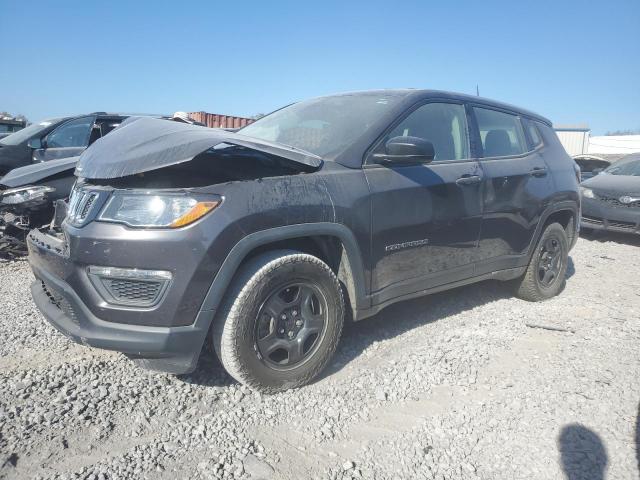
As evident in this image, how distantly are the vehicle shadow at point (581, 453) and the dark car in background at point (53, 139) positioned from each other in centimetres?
725

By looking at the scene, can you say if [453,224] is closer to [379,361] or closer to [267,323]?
[379,361]

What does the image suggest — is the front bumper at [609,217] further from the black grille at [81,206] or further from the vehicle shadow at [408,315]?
the black grille at [81,206]

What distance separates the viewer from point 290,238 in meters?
2.57

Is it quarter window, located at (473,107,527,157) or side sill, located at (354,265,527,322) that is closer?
side sill, located at (354,265,527,322)

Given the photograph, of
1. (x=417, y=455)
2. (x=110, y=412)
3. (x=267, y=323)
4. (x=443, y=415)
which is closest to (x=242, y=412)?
(x=267, y=323)

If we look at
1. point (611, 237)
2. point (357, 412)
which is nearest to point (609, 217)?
point (611, 237)

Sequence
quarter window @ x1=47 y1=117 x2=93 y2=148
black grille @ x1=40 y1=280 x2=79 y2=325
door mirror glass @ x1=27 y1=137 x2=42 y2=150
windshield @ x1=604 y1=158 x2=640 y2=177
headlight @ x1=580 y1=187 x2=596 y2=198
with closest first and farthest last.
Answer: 1. black grille @ x1=40 y1=280 x2=79 y2=325
2. door mirror glass @ x1=27 y1=137 x2=42 y2=150
3. quarter window @ x1=47 y1=117 x2=93 y2=148
4. headlight @ x1=580 y1=187 x2=596 y2=198
5. windshield @ x1=604 y1=158 x2=640 y2=177

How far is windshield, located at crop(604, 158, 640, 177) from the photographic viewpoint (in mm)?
8422

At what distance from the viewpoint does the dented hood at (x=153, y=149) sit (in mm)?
2236

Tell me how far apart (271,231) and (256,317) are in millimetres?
458

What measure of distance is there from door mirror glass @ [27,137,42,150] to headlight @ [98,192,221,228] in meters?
5.88

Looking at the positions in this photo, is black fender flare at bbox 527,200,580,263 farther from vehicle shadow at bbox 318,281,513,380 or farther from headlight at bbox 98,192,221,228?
headlight at bbox 98,192,221,228

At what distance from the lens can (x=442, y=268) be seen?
3.37 meters

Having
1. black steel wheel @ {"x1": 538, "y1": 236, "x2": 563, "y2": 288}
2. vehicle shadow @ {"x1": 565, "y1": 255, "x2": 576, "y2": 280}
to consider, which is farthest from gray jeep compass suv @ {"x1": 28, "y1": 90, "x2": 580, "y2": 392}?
vehicle shadow @ {"x1": 565, "y1": 255, "x2": 576, "y2": 280}
